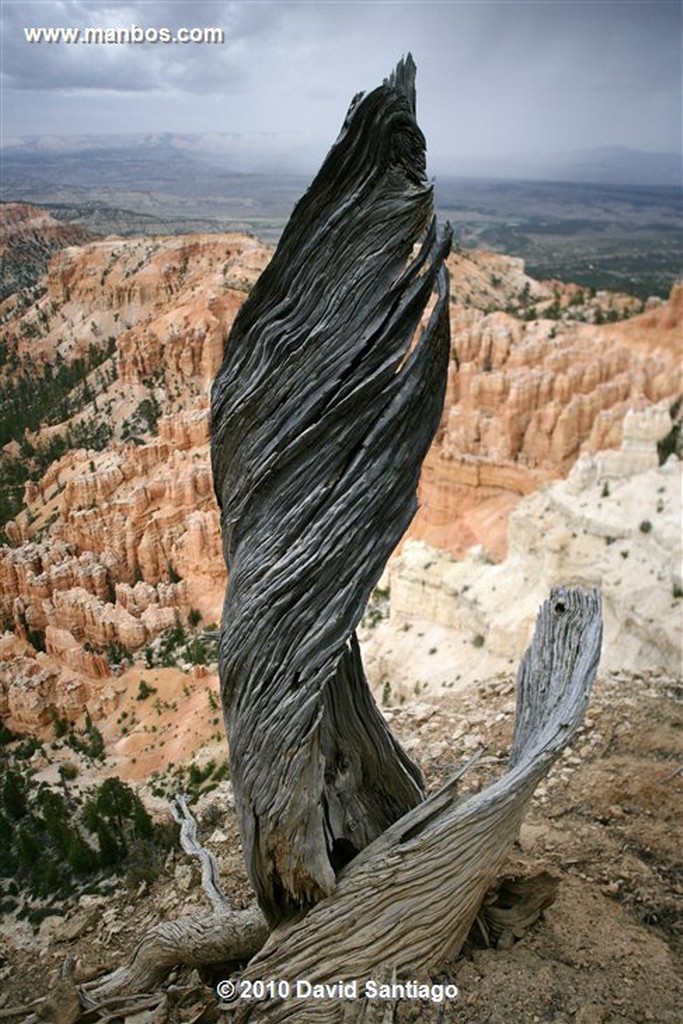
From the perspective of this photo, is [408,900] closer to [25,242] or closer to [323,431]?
[323,431]

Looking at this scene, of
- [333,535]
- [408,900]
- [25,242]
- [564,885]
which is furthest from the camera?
[25,242]

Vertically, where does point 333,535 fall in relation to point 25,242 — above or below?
below

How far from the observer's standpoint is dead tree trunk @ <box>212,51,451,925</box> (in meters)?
2.96

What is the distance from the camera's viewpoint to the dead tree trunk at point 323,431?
296 centimetres

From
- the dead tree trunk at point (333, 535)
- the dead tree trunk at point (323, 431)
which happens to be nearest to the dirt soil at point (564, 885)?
the dead tree trunk at point (333, 535)

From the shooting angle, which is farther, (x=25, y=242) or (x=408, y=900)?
(x=25, y=242)

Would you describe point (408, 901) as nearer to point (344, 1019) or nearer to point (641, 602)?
point (344, 1019)

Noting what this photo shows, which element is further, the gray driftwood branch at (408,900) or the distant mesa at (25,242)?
the distant mesa at (25,242)

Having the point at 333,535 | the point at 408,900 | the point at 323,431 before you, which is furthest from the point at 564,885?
the point at 323,431

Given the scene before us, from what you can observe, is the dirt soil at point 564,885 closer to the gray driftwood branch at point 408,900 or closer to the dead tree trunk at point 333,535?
the gray driftwood branch at point 408,900

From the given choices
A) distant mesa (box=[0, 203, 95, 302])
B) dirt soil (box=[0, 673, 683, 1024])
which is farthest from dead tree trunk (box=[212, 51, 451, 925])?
distant mesa (box=[0, 203, 95, 302])

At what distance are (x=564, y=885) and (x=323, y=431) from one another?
309 cm

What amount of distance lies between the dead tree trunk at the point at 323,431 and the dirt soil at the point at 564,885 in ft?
3.62

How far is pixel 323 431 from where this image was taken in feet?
9.84
